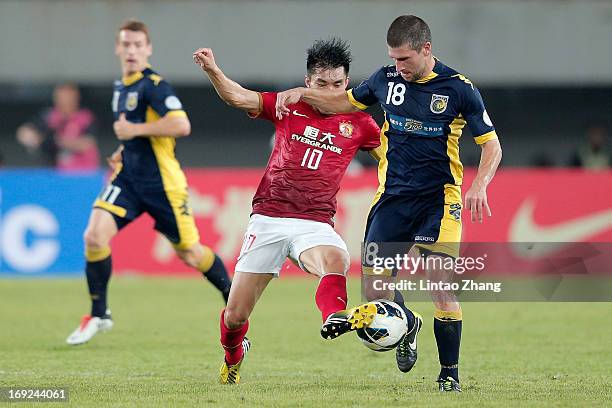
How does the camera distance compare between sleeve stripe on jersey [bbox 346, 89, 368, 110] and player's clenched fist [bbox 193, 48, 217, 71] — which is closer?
player's clenched fist [bbox 193, 48, 217, 71]

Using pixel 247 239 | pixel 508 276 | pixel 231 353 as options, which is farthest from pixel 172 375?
pixel 508 276

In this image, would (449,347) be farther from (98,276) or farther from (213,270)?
(98,276)

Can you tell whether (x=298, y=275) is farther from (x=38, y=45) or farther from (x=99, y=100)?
(x=99, y=100)

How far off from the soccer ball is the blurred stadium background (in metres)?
0.37

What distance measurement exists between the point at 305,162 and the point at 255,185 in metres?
9.56

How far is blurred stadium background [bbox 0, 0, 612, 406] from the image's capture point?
8.84 metres

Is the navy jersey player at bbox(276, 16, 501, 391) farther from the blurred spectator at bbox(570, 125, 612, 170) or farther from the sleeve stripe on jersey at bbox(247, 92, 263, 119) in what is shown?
the blurred spectator at bbox(570, 125, 612, 170)

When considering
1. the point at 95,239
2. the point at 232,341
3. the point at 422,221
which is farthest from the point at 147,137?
the point at 422,221

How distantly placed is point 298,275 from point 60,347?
312 inches

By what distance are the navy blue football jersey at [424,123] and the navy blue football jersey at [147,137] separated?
3387 mm

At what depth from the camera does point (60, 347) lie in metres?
10.5

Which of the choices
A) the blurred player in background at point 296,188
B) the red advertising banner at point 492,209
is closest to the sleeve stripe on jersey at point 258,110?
the blurred player in background at point 296,188

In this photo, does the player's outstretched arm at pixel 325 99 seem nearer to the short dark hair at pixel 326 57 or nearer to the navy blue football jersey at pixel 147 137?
the short dark hair at pixel 326 57

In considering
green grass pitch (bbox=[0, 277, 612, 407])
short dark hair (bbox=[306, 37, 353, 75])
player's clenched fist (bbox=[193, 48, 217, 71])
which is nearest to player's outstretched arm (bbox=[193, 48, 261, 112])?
player's clenched fist (bbox=[193, 48, 217, 71])
